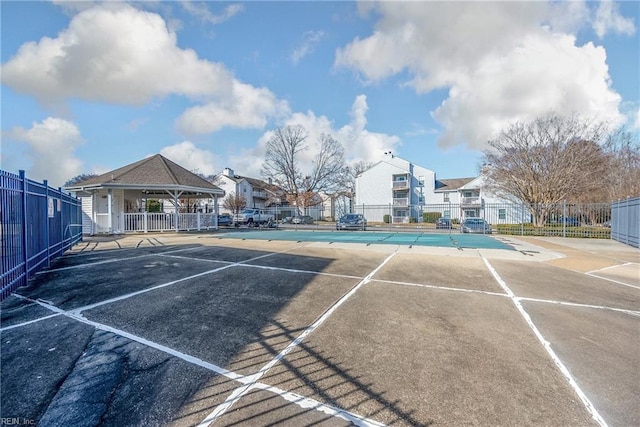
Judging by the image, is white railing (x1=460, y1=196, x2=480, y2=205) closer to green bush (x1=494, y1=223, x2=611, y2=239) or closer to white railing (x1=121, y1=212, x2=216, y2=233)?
green bush (x1=494, y1=223, x2=611, y2=239)

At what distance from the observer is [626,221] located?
492 inches

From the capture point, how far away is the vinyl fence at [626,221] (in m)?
11.4

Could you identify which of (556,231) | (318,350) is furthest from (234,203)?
(318,350)

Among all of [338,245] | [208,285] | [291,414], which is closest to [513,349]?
[291,414]

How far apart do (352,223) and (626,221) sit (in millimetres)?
14765

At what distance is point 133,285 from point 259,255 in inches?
159

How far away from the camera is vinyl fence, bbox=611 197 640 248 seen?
1137 centimetres

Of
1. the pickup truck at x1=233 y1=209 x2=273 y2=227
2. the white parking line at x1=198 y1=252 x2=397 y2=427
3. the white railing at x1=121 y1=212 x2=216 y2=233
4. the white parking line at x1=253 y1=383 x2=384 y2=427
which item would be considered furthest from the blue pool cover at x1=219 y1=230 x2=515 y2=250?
the pickup truck at x1=233 y1=209 x2=273 y2=227

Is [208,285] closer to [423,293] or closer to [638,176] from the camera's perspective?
[423,293]

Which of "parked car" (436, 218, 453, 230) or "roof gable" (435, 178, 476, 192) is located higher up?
"roof gable" (435, 178, 476, 192)

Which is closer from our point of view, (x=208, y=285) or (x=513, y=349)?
(x=513, y=349)

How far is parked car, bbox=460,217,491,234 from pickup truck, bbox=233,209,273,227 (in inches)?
696

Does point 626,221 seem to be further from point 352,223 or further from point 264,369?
point 264,369

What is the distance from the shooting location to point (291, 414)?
7.06ft
